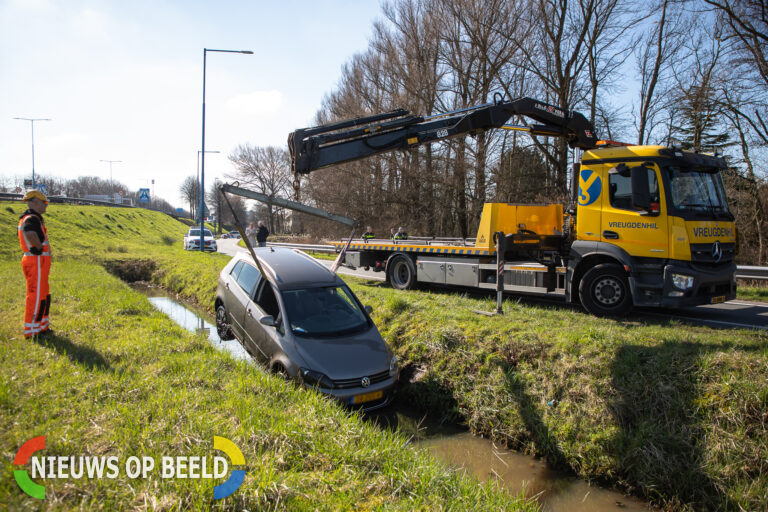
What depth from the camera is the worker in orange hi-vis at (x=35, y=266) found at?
566 centimetres

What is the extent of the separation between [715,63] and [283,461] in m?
21.8

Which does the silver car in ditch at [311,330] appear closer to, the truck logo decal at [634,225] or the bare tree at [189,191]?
the truck logo decal at [634,225]

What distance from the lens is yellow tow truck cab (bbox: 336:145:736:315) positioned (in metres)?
6.53

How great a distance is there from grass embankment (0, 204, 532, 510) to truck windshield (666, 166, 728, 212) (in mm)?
5677

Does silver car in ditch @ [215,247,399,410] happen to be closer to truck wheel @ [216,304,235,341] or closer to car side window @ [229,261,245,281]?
car side window @ [229,261,245,281]

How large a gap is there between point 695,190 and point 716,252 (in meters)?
1.02

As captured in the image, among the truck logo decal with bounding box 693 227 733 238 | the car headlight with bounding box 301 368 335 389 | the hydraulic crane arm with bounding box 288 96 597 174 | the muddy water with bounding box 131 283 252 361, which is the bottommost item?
the muddy water with bounding box 131 283 252 361

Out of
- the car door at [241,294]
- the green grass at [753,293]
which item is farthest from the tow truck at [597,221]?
the green grass at [753,293]

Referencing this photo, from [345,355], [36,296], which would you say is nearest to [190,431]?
[345,355]

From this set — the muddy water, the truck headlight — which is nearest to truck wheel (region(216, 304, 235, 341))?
the muddy water

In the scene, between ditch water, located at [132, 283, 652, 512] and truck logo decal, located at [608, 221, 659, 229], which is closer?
ditch water, located at [132, 283, 652, 512]

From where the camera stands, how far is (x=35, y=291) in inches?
223

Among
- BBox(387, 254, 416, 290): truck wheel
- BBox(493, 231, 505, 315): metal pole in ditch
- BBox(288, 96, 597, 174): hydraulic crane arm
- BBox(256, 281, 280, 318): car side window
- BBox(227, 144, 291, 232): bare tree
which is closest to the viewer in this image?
BBox(256, 281, 280, 318): car side window

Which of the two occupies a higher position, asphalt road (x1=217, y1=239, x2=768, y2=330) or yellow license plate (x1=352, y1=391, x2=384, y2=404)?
asphalt road (x1=217, y1=239, x2=768, y2=330)
